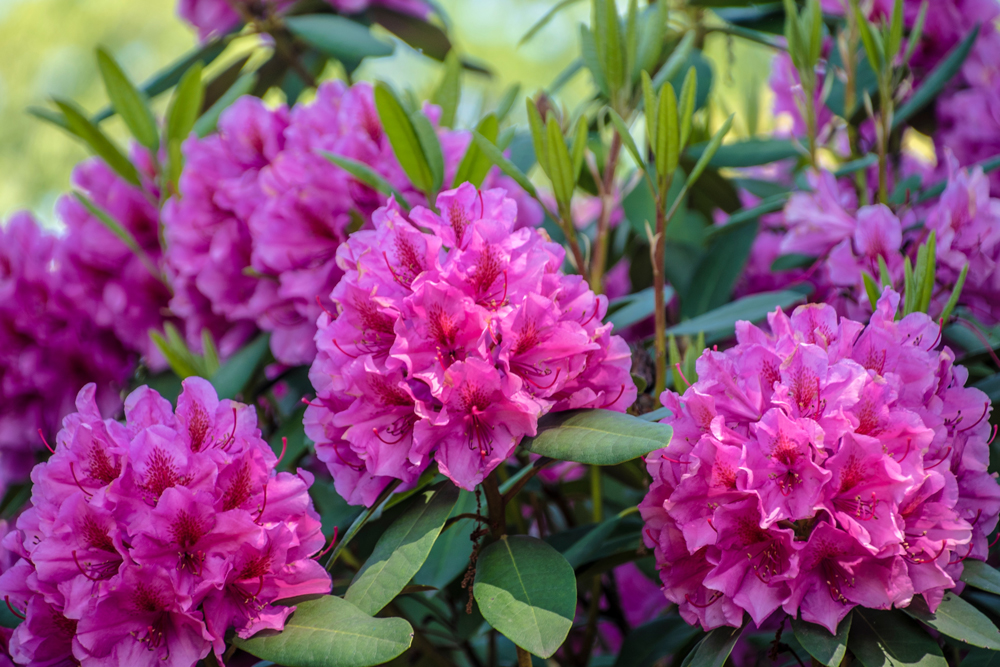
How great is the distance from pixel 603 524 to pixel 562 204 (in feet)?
1.11

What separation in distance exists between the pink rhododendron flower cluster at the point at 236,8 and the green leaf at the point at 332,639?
1079 millimetres

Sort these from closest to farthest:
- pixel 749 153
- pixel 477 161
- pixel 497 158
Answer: pixel 497 158 → pixel 477 161 → pixel 749 153

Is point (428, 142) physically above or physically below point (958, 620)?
above

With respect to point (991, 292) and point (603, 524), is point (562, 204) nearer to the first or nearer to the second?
point (603, 524)

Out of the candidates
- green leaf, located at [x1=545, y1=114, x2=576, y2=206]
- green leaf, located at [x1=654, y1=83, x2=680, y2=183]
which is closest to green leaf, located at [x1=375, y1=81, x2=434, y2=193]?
green leaf, located at [x1=545, y1=114, x2=576, y2=206]

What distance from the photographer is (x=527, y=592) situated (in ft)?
2.27

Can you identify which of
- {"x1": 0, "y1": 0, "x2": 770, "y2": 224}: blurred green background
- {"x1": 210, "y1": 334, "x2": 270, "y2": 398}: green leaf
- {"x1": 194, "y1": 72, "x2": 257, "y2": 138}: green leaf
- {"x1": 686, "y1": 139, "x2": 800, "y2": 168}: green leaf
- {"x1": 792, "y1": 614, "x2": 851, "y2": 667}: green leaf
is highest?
{"x1": 194, "y1": 72, "x2": 257, "y2": 138}: green leaf

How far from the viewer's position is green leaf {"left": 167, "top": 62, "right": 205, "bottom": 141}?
1.27 metres

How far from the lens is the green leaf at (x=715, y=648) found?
70 centimetres

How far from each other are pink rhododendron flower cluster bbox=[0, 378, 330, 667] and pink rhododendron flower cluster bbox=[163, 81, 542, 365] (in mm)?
315

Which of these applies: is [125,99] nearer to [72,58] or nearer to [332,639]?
[332,639]

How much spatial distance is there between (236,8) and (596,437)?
1113 mm

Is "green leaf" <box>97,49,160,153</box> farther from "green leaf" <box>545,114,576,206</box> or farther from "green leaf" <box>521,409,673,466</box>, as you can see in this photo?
"green leaf" <box>521,409,673,466</box>

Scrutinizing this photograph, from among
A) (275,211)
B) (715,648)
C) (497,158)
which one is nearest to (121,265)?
(275,211)
